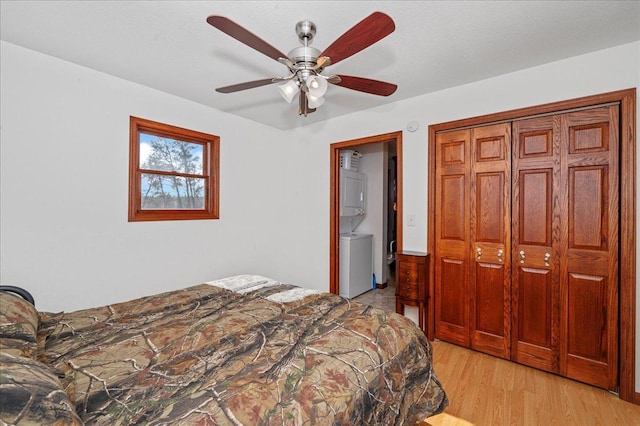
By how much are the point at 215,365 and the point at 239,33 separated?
148 cm

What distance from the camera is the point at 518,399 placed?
1.99 meters

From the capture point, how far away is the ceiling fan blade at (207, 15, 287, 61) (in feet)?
4.01

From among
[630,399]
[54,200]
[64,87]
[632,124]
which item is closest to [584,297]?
[630,399]

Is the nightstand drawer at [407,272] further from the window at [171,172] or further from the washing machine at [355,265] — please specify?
the window at [171,172]

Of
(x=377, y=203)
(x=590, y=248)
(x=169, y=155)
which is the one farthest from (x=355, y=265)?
(x=169, y=155)

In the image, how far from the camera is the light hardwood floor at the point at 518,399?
1.81 m

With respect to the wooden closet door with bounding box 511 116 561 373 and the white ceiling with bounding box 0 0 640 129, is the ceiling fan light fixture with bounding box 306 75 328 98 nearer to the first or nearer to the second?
the white ceiling with bounding box 0 0 640 129

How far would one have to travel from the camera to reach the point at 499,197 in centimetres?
252

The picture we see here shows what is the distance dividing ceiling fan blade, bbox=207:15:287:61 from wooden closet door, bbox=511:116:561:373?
85.8 inches

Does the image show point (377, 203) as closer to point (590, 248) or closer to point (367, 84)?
point (590, 248)

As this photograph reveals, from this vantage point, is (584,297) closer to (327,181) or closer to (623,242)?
(623,242)

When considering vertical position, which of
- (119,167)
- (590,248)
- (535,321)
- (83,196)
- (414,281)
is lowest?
(535,321)

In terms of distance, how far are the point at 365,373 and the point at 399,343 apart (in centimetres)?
35

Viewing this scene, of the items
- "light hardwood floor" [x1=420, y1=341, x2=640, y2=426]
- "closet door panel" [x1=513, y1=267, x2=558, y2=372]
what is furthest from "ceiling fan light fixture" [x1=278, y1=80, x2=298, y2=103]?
"closet door panel" [x1=513, y1=267, x2=558, y2=372]
